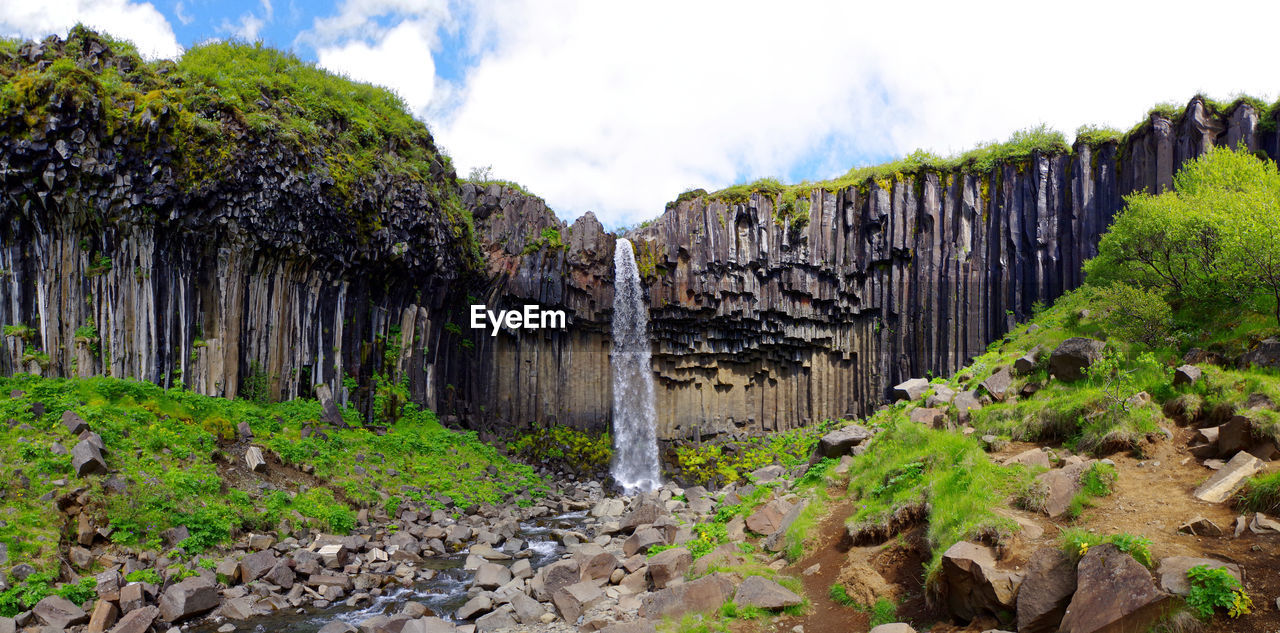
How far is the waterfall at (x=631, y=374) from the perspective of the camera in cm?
3147

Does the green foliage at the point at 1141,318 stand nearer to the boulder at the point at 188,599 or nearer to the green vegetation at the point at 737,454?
the green vegetation at the point at 737,454

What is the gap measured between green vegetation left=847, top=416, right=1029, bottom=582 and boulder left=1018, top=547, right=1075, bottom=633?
36.8 inches

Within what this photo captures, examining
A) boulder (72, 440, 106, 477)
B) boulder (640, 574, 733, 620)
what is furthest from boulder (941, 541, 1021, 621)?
boulder (72, 440, 106, 477)

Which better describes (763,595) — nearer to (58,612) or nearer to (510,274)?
(58,612)

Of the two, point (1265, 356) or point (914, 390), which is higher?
point (1265, 356)

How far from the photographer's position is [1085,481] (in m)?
→ 8.77

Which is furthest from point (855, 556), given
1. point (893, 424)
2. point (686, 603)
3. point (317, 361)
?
point (317, 361)

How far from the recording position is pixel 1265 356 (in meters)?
10.5

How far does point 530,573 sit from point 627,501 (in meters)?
9.40

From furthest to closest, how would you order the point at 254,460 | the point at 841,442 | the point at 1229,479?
→ the point at 254,460, the point at 841,442, the point at 1229,479

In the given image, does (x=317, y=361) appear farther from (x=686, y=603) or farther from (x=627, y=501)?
(x=686, y=603)

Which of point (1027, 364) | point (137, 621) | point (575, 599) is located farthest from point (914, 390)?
point (137, 621)

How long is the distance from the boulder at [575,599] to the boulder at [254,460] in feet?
34.3

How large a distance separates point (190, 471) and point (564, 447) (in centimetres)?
1642
